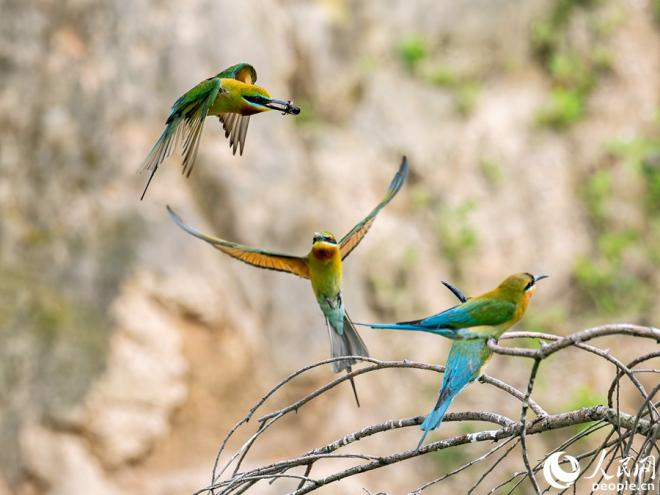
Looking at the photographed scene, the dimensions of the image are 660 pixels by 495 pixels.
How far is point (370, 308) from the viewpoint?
7.89 meters

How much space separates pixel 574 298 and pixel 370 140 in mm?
2243

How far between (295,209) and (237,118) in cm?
503

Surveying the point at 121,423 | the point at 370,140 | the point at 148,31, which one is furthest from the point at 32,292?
the point at 370,140

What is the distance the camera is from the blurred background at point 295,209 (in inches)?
267

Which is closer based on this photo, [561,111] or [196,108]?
[196,108]

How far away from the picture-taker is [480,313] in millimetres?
2311

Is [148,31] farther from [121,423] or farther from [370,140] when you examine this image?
[121,423]

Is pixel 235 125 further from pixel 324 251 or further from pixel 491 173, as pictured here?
pixel 491 173

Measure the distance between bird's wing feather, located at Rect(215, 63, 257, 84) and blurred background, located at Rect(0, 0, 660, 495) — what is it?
15.3 ft

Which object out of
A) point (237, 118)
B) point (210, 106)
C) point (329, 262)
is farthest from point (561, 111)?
point (210, 106)

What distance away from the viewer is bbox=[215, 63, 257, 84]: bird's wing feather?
2.29 metres

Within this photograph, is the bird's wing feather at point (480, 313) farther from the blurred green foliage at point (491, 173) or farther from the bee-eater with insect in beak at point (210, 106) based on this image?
the blurred green foliage at point (491, 173)

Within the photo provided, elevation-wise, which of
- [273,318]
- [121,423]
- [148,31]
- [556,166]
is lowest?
[121,423]
